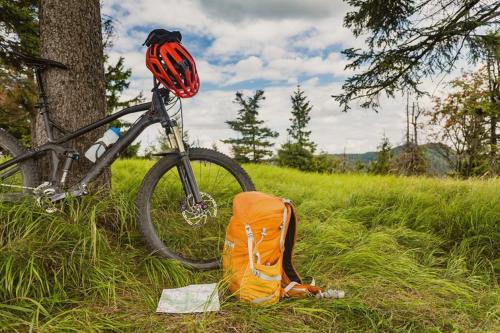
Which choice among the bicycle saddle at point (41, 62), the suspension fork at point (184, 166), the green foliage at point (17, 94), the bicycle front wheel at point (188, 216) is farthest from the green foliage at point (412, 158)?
the bicycle saddle at point (41, 62)

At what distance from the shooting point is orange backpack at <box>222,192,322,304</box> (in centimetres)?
226

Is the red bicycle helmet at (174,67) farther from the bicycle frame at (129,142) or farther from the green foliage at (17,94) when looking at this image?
the green foliage at (17,94)

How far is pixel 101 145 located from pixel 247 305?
1.66m

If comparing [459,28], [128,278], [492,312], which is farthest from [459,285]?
[459,28]

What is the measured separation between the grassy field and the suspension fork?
0.50 meters

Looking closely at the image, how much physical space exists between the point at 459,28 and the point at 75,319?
16.2 feet

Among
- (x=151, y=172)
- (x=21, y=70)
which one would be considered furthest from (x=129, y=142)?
(x=21, y=70)

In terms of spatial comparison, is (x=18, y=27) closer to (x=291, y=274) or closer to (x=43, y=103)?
(x=43, y=103)

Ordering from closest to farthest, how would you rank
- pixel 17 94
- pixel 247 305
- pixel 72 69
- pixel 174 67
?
pixel 247 305 < pixel 174 67 < pixel 72 69 < pixel 17 94

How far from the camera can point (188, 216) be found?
2.94 m

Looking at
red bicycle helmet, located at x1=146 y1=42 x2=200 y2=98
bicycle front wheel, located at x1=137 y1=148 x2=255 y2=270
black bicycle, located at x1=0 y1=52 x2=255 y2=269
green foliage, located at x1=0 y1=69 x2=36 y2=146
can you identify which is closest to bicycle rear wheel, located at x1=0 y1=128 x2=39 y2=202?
black bicycle, located at x1=0 y1=52 x2=255 y2=269

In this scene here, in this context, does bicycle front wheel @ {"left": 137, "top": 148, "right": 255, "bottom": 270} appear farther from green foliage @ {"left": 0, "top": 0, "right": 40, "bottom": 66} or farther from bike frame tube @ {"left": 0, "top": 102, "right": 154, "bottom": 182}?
green foliage @ {"left": 0, "top": 0, "right": 40, "bottom": 66}

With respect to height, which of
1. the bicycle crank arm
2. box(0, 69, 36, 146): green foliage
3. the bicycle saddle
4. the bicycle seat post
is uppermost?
box(0, 69, 36, 146): green foliage

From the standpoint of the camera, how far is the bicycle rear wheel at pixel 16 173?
2844 mm
